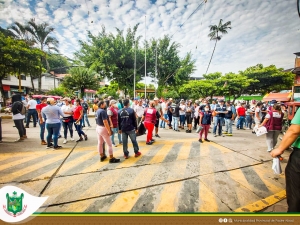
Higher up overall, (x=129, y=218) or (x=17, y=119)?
(x=17, y=119)

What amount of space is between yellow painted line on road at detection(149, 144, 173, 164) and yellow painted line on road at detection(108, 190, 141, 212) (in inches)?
56.0

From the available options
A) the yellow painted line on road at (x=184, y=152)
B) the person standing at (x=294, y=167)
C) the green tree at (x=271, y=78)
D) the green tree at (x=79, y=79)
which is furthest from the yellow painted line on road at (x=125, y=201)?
the green tree at (x=271, y=78)

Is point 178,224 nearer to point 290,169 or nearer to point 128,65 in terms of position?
point 290,169

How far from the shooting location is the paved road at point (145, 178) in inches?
88.6

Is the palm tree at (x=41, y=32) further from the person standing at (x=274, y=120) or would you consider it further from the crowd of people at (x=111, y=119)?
the person standing at (x=274, y=120)

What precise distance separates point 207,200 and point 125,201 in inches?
56.3

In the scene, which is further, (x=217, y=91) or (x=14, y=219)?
(x=217, y=91)

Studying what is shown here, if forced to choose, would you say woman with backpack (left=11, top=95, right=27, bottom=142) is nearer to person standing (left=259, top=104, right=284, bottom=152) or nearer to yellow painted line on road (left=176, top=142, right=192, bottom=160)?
yellow painted line on road (left=176, top=142, right=192, bottom=160)

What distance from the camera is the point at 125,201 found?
2291mm

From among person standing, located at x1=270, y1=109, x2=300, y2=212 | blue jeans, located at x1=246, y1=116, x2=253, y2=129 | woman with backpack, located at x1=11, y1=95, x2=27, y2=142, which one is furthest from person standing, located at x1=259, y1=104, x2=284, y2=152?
woman with backpack, located at x1=11, y1=95, x2=27, y2=142

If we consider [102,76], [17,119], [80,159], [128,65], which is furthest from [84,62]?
[80,159]

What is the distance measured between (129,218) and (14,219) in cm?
147

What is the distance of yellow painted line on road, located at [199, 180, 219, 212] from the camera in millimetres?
2156

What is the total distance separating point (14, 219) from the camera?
5.61ft
